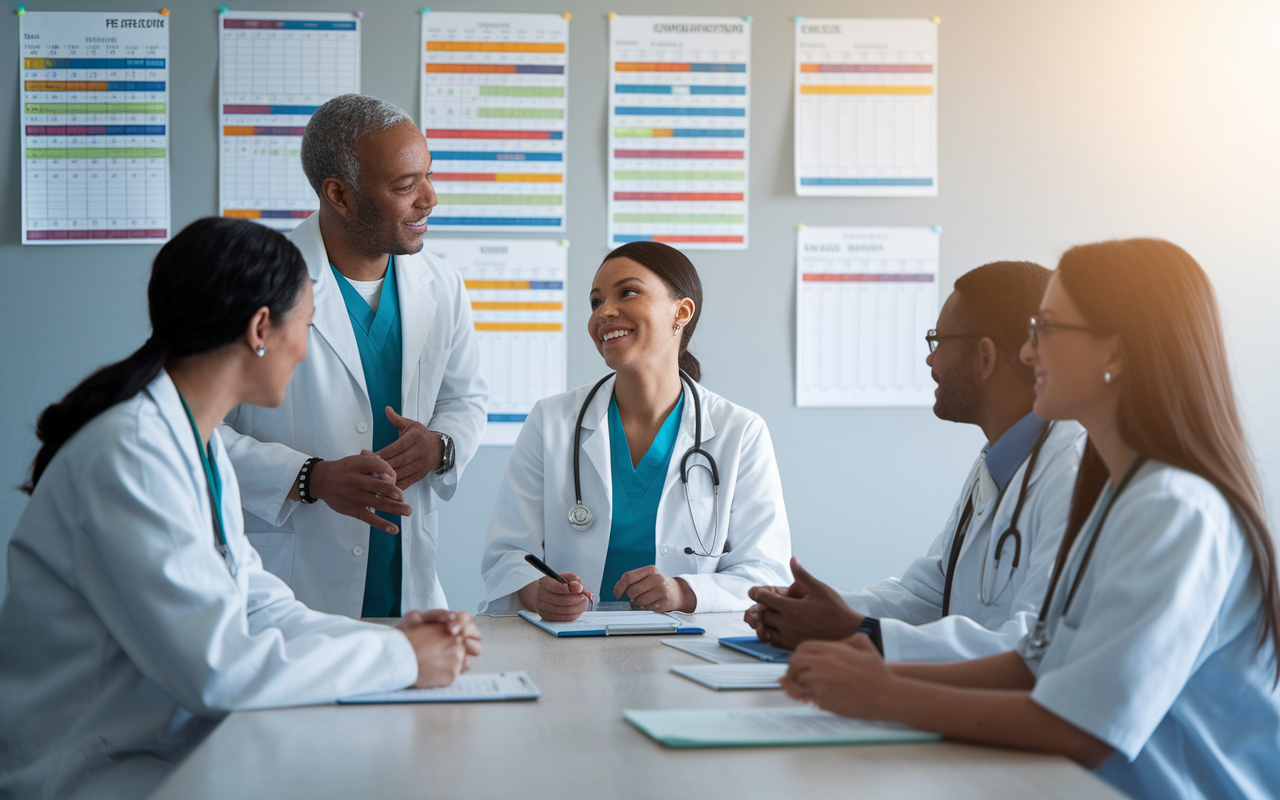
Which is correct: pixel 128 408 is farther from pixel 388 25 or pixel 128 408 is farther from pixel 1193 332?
pixel 388 25

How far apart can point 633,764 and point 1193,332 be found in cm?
82

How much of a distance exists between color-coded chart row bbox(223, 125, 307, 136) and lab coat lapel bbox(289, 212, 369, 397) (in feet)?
2.61

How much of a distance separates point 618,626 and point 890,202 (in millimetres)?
1908

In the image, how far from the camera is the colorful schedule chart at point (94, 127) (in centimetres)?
283

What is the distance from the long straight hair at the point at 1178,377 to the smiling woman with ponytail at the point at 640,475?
3.24 feet

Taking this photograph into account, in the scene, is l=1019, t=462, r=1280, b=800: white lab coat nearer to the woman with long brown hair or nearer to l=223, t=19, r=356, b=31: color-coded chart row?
the woman with long brown hair

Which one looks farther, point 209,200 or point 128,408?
point 209,200

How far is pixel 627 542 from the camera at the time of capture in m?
2.11

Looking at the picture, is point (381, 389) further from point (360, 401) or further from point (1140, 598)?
point (1140, 598)

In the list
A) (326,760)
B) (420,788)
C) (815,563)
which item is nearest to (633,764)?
(420,788)

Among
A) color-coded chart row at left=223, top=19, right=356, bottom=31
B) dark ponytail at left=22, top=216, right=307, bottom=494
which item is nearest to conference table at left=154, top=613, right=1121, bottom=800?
dark ponytail at left=22, top=216, right=307, bottom=494

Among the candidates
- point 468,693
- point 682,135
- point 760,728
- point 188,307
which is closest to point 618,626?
point 468,693

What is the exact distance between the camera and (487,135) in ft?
9.58

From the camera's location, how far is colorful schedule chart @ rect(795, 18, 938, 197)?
2.96m
